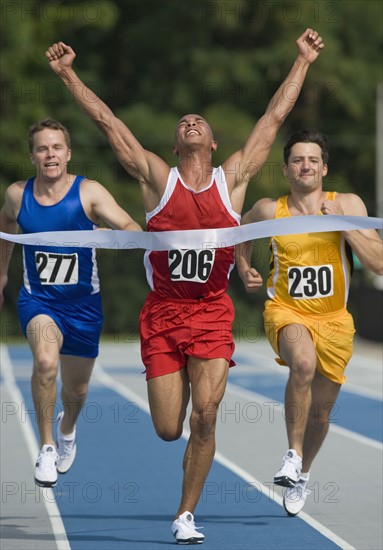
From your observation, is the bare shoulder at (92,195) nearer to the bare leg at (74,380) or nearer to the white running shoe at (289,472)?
the bare leg at (74,380)

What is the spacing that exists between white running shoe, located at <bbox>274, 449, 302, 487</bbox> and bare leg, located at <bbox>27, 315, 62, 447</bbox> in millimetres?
1327

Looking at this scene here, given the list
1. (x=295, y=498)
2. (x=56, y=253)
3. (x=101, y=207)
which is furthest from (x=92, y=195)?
(x=295, y=498)

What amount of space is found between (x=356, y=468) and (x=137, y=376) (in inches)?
332

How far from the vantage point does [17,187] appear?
288 inches

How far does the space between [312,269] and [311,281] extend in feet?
0.24

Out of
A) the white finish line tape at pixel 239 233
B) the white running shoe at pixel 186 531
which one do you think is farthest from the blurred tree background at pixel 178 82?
the white running shoe at pixel 186 531

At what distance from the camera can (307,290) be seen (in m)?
7.34

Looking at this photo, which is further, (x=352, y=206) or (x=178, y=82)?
(x=178, y=82)

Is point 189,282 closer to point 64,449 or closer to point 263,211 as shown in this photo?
point 263,211

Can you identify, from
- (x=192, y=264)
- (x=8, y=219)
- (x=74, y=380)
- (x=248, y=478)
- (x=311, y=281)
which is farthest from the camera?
(x=248, y=478)

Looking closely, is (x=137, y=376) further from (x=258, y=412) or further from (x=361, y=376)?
(x=258, y=412)

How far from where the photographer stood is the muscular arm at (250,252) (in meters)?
6.90

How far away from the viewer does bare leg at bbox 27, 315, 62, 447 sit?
7.13 m

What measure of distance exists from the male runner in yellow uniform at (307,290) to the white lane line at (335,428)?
347cm
